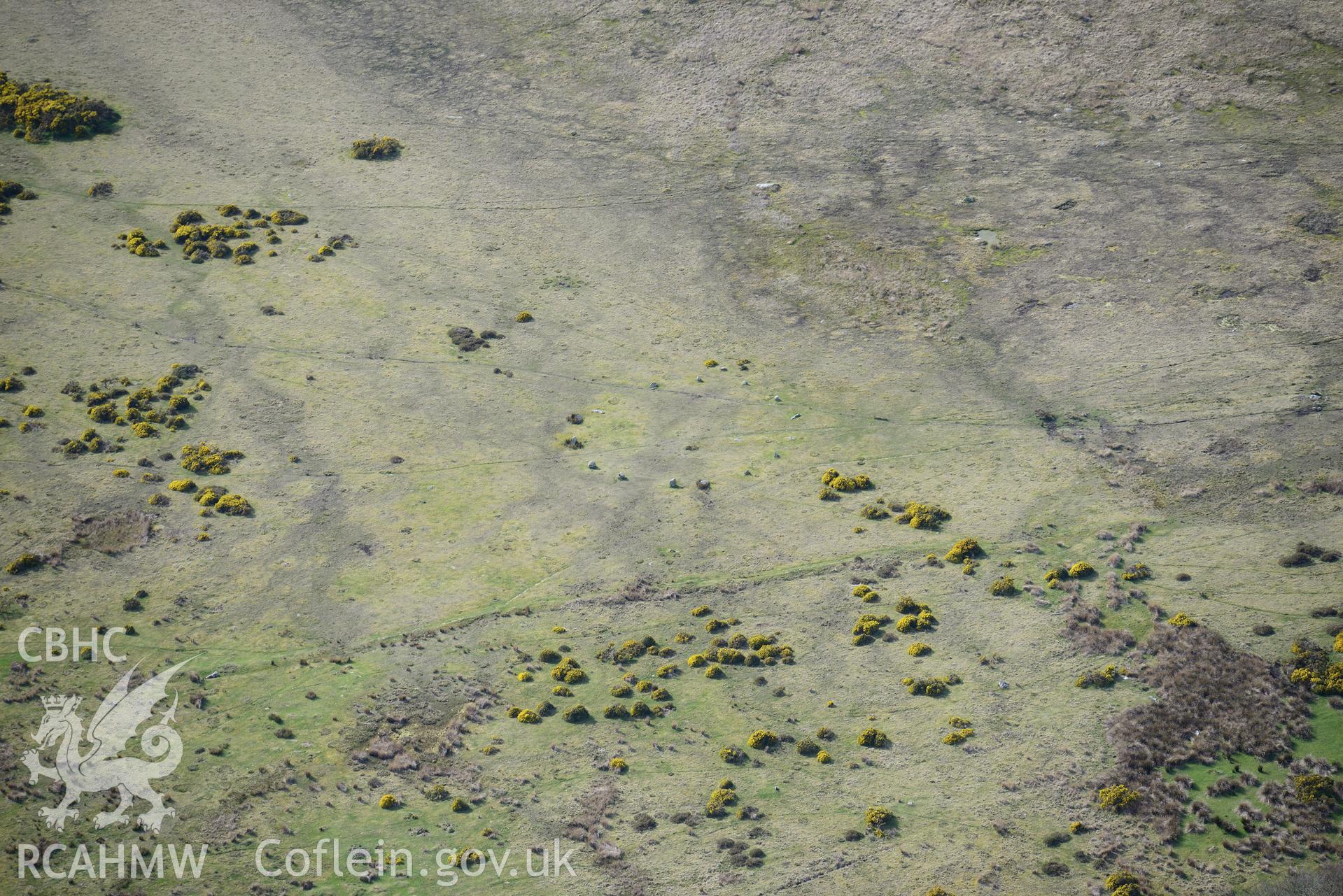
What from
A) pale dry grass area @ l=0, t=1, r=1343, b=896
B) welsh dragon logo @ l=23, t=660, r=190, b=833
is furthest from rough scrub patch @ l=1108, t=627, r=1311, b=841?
welsh dragon logo @ l=23, t=660, r=190, b=833

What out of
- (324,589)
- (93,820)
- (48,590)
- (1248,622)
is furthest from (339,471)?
(1248,622)

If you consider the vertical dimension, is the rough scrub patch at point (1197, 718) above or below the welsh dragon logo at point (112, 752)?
above

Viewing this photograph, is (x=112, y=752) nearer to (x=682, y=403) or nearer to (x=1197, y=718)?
(x=682, y=403)

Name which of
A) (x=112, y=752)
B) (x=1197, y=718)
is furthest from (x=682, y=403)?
(x=112, y=752)

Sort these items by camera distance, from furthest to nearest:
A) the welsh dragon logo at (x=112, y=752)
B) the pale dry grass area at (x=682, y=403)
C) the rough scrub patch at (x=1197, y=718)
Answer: the pale dry grass area at (x=682, y=403) → the welsh dragon logo at (x=112, y=752) → the rough scrub patch at (x=1197, y=718)

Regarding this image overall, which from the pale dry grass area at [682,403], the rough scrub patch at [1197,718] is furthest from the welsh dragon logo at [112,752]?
the rough scrub patch at [1197,718]

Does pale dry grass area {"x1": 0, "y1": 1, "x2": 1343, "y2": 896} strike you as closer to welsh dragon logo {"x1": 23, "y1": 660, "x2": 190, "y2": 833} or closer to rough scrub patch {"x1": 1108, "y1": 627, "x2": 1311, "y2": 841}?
rough scrub patch {"x1": 1108, "y1": 627, "x2": 1311, "y2": 841}

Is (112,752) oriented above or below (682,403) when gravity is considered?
below

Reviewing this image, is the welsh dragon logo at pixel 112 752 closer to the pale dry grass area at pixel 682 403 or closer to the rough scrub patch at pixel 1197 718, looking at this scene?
the pale dry grass area at pixel 682 403
